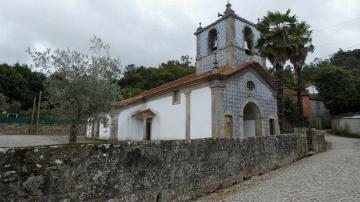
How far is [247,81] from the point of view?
756 inches

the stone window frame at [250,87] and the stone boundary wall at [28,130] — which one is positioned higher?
the stone window frame at [250,87]

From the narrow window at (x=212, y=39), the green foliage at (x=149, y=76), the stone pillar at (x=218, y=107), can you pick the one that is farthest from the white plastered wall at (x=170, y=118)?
the green foliage at (x=149, y=76)

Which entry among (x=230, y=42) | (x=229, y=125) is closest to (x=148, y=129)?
(x=229, y=125)

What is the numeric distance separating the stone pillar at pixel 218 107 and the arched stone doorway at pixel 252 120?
3593mm

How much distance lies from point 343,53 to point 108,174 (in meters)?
63.9

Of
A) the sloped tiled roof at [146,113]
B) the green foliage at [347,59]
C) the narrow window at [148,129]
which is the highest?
the green foliage at [347,59]

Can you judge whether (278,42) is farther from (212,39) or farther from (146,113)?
(146,113)

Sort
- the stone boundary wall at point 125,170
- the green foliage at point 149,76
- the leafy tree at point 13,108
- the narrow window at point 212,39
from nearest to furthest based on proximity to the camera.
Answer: the stone boundary wall at point 125,170
the narrow window at point 212,39
the leafy tree at point 13,108
the green foliage at point 149,76

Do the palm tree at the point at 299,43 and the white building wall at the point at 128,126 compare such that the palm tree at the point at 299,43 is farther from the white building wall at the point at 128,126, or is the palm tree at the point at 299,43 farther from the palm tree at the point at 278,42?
the white building wall at the point at 128,126

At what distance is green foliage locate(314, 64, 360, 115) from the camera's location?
29.5 metres

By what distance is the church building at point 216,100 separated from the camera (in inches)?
689

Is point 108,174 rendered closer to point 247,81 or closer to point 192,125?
point 192,125

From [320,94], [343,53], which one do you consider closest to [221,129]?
[320,94]

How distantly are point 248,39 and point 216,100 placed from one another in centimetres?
760
